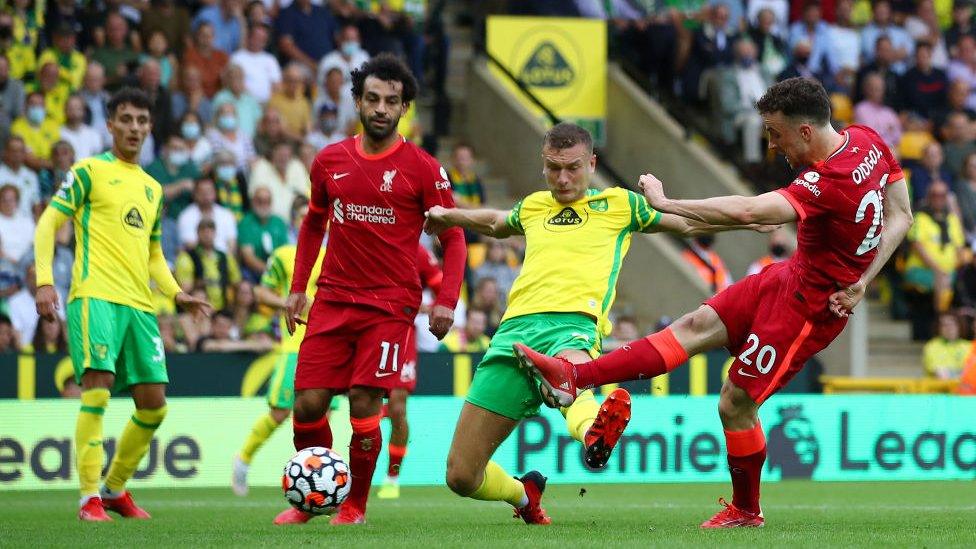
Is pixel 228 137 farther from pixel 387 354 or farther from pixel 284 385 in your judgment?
pixel 387 354

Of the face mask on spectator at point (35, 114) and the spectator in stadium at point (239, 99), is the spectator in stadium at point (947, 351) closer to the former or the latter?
the spectator in stadium at point (239, 99)

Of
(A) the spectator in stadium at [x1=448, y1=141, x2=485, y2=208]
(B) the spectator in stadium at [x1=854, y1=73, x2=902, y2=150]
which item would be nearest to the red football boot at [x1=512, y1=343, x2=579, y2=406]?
(A) the spectator in stadium at [x1=448, y1=141, x2=485, y2=208]

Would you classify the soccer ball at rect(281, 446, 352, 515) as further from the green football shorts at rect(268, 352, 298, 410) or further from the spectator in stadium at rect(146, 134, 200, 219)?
the spectator in stadium at rect(146, 134, 200, 219)

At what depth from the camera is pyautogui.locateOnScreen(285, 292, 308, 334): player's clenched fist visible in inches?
363

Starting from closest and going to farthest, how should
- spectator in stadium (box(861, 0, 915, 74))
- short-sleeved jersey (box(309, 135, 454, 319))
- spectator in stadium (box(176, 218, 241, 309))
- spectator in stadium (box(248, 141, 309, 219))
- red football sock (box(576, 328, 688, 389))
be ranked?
red football sock (box(576, 328, 688, 389)) < short-sleeved jersey (box(309, 135, 454, 319)) < spectator in stadium (box(176, 218, 241, 309)) < spectator in stadium (box(248, 141, 309, 219)) < spectator in stadium (box(861, 0, 915, 74))

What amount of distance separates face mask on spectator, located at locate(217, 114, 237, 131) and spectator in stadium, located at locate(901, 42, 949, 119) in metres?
8.87

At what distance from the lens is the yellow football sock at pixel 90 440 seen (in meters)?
9.71

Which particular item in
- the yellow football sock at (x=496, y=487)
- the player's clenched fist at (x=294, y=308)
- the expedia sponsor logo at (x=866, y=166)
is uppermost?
the expedia sponsor logo at (x=866, y=166)

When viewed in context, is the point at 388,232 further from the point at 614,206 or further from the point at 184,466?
the point at 184,466

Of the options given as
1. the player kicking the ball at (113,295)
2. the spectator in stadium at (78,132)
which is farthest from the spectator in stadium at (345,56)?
the player kicking the ball at (113,295)

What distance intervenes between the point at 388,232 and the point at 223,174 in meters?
7.83

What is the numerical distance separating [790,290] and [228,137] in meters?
9.49

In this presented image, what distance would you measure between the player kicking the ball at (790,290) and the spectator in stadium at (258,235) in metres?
8.12

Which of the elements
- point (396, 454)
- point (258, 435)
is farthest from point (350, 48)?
point (396, 454)
